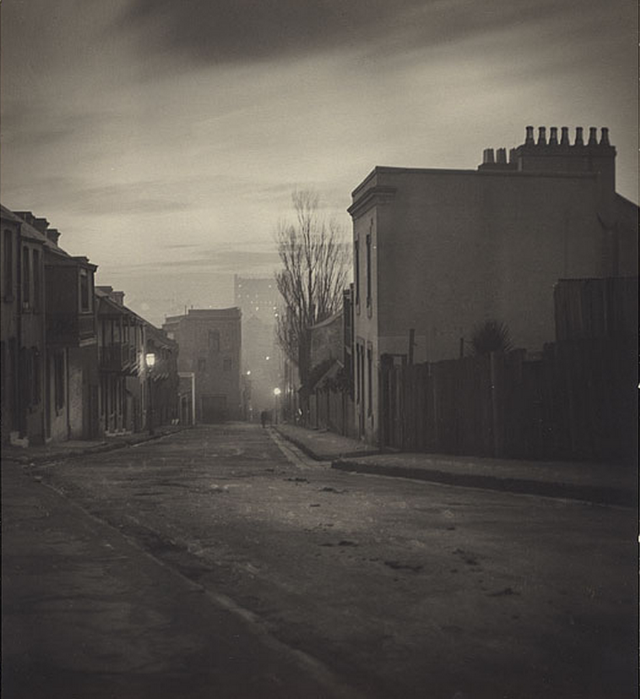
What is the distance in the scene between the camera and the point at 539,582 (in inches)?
161

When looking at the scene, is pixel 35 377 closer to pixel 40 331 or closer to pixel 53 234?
pixel 40 331

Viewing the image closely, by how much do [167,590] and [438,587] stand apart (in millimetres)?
1359

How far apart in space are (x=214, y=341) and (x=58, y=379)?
14.1ft

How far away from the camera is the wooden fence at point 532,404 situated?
8.41 metres

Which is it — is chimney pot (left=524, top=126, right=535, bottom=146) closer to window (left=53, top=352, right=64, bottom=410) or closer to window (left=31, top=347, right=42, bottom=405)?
window (left=53, top=352, right=64, bottom=410)

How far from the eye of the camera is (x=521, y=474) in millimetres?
8312

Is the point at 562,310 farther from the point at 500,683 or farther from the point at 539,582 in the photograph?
the point at 500,683

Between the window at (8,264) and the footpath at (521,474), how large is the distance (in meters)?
5.41

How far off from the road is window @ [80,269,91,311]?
46 centimetres

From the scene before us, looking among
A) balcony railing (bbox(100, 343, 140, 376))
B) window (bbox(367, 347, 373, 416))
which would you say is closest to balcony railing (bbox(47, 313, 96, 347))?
balcony railing (bbox(100, 343, 140, 376))

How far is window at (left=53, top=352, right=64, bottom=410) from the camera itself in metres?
2.61

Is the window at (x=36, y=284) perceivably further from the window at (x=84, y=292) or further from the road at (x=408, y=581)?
the road at (x=408, y=581)

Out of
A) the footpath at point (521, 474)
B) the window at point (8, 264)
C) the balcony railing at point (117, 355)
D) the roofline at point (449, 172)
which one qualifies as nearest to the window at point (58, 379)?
the window at point (8, 264)

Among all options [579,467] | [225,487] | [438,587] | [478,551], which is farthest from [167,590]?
[579,467]
